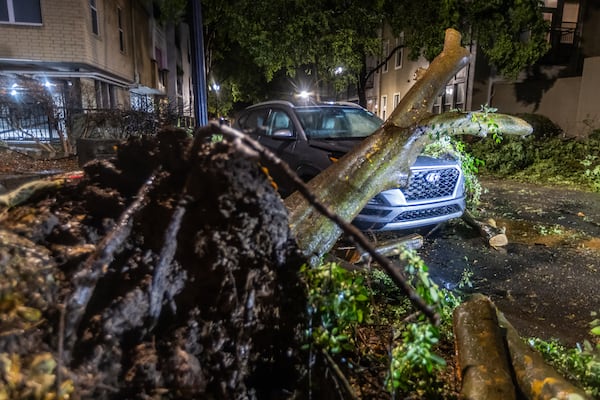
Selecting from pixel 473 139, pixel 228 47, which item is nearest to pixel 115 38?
pixel 228 47

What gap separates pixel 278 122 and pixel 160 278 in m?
5.90

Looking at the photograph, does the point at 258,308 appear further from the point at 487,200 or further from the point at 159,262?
the point at 487,200

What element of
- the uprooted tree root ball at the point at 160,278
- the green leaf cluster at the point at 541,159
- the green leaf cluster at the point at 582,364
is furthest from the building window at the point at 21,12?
the green leaf cluster at the point at 582,364

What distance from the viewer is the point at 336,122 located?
24.3 ft

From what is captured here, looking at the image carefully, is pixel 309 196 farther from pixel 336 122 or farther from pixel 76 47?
pixel 76 47

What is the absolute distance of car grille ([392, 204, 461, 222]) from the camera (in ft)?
18.5

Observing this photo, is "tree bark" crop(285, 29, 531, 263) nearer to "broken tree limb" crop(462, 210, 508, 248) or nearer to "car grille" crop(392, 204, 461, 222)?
"car grille" crop(392, 204, 461, 222)

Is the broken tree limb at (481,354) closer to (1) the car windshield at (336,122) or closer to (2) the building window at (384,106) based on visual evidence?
(1) the car windshield at (336,122)

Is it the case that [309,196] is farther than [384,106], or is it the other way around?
[384,106]

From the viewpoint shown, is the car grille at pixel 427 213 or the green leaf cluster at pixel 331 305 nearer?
the green leaf cluster at pixel 331 305

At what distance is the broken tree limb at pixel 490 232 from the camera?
20.0ft

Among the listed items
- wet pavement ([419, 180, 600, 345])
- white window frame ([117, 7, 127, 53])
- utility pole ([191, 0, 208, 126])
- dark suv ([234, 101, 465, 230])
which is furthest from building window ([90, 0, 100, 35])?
wet pavement ([419, 180, 600, 345])

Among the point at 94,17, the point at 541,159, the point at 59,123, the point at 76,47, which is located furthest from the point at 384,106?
the point at 59,123

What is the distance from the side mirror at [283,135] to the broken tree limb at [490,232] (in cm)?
309
